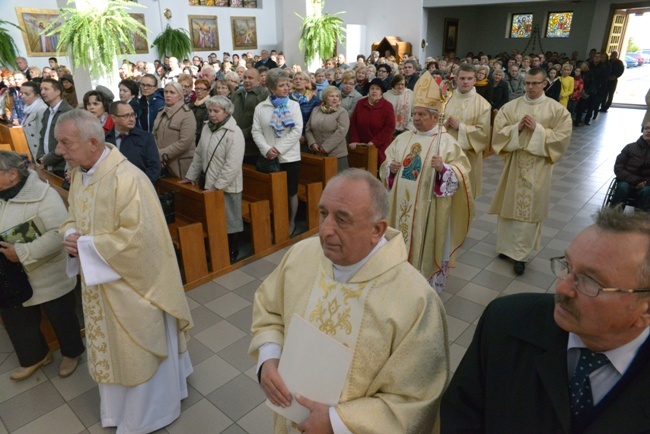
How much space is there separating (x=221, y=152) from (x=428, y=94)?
2.16 m

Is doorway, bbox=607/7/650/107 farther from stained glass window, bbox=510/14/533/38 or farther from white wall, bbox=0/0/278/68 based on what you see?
white wall, bbox=0/0/278/68

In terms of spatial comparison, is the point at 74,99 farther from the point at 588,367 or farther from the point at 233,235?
the point at 588,367

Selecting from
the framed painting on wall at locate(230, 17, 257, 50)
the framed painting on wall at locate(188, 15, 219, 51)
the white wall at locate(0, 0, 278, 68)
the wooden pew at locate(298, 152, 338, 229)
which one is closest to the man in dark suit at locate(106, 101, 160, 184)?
the wooden pew at locate(298, 152, 338, 229)

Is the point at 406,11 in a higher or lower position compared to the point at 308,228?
higher

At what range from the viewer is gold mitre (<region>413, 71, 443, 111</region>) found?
340 centimetres

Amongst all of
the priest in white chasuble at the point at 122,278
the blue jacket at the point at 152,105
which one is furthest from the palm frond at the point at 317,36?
the priest in white chasuble at the point at 122,278

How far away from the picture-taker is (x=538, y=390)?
133cm

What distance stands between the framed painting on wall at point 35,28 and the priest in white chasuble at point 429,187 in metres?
13.3

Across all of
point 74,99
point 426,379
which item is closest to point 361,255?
point 426,379

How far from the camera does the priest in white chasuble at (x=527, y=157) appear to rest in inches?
176

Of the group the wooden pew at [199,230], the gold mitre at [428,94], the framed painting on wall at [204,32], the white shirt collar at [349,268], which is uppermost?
the framed painting on wall at [204,32]

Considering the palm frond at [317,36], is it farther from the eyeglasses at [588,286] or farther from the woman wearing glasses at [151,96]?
the eyeglasses at [588,286]

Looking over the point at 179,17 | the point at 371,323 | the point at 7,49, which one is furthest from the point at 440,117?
the point at 179,17

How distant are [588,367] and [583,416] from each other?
14 centimetres
